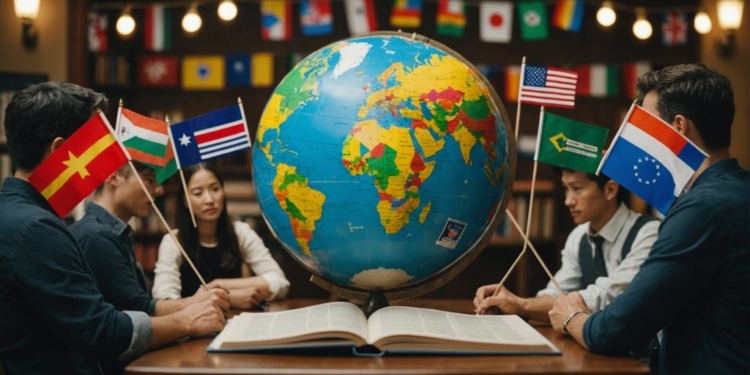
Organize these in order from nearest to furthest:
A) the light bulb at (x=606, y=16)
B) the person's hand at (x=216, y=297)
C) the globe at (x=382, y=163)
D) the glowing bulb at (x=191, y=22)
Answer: the globe at (x=382, y=163) → the person's hand at (x=216, y=297) → the glowing bulb at (x=191, y=22) → the light bulb at (x=606, y=16)

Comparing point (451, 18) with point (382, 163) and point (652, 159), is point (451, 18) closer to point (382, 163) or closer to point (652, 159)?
point (652, 159)

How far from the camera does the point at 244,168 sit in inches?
306

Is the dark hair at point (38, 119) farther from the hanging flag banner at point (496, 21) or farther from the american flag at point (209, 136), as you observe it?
the hanging flag banner at point (496, 21)

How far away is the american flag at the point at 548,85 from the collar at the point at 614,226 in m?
0.90

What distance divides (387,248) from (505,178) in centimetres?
41

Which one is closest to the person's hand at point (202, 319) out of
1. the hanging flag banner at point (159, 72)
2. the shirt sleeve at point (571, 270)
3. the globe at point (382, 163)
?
the globe at point (382, 163)

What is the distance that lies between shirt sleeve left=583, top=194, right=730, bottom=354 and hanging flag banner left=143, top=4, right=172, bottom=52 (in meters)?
6.34

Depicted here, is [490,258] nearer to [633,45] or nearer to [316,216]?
[633,45]

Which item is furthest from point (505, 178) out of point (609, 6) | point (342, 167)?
point (609, 6)

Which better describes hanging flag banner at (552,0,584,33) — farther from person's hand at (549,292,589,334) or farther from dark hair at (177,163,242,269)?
person's hand at (549,292,589,334)

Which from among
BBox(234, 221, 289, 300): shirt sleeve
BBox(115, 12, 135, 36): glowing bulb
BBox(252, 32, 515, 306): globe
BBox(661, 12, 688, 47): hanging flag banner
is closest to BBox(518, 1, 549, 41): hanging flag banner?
BBox(661, 12, 688, 47): hanging flag banner

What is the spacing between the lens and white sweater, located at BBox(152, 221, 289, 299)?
3.37m

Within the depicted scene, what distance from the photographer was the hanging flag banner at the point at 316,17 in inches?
302

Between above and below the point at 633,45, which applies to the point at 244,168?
below
